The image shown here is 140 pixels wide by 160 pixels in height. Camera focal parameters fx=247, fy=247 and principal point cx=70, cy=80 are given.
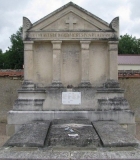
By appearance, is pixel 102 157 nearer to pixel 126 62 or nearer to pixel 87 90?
pixel 87 90

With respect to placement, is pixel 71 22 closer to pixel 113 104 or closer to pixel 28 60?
pixel 28 60

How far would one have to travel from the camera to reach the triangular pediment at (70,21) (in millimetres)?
7219

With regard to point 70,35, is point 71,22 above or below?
above

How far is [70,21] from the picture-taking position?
726cm

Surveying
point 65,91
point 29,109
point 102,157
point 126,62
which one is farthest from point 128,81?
point 126,62

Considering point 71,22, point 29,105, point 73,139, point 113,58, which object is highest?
point 71,22

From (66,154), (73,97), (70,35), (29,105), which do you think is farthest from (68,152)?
(70,35)

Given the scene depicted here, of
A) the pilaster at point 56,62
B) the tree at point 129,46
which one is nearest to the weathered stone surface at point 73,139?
the pilaster at point 56,62

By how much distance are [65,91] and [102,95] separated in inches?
43.0

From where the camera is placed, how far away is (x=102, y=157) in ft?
11.9

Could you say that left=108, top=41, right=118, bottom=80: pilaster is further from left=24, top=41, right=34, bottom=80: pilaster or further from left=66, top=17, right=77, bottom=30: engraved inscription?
left=24, top=41, right=34, bottom=80: pilaster

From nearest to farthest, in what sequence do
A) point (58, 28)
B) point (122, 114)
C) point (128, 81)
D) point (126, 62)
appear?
point (122, 114)
point (58, 28)
point (128, 81)
point (126, 62)

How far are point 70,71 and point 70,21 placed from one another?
1.48 metres

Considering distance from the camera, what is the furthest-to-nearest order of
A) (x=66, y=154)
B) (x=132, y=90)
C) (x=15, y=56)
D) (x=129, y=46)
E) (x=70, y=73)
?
(x=129, y=46), (x=15, y=56), (x=132, y=90), (x=70, y=73), (x=66, y=154)
